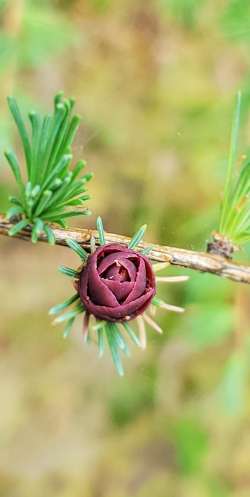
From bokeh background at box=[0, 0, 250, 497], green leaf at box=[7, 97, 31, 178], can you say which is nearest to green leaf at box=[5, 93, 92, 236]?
green leaf at box=[7, 97, 31, 178]

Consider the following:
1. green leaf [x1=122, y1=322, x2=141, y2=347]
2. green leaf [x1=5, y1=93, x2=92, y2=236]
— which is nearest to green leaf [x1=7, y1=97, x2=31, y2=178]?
green leaf [x1=5, y1=93, x2=92, y2=236]

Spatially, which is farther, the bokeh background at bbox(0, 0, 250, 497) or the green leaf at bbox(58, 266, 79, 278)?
the bokeh background at bbox(0, 0, 250, 497)

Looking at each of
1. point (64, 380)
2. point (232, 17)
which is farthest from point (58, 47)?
point (64, 380)

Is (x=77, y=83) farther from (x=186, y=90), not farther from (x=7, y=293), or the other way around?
(x=7, y=293)

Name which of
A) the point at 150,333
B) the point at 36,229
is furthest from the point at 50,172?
the point at 150,333

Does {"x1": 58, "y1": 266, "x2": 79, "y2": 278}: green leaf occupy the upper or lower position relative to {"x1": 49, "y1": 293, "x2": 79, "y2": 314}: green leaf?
upper

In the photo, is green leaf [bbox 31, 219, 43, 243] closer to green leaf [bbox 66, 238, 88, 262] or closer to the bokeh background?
green leaf [bbox 66, 238, 88, 262]

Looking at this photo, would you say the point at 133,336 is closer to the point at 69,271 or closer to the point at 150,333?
the point at 69,271
